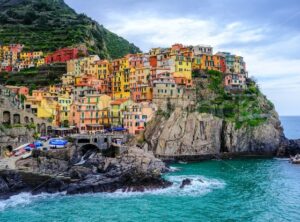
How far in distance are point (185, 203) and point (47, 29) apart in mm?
108258

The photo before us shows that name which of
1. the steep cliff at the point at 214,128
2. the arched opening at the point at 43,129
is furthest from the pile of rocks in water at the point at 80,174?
the steep cliff at the point at 214,128

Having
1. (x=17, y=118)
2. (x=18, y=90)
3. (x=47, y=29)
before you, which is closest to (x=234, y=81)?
(x=18, y=90)

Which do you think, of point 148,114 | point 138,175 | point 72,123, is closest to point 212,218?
point 138,175

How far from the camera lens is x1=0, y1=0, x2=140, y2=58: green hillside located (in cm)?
12581

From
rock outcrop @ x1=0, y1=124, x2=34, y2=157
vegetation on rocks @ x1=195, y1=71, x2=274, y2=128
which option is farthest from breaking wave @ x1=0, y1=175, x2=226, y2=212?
vegetation on rocks @ x1=195, y1=71, x2=274, y2=128

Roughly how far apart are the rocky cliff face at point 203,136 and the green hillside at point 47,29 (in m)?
55.4

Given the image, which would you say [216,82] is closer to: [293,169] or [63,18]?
[293,169]

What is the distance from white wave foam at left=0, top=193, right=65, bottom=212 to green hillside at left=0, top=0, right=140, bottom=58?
262 ft

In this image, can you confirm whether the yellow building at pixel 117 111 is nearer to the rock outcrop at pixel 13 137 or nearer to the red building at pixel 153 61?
the rock outcrop at pixel 13 137

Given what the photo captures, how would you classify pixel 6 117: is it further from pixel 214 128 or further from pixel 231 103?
pixel 231 103

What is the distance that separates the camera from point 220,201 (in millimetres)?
45188

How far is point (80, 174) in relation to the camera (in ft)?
171

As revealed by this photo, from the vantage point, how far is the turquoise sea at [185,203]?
3972 centimetres

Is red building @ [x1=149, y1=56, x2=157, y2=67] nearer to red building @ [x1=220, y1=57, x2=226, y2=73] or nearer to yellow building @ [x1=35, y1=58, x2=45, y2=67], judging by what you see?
red building @ [x1=220, y1=57, x2=226, y2=73]
